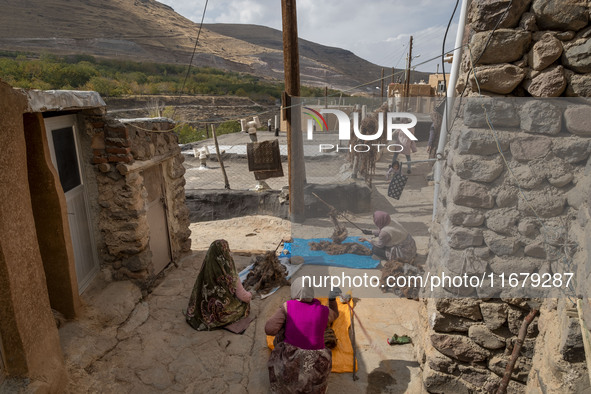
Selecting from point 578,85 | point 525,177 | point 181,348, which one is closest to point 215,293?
point 181,348

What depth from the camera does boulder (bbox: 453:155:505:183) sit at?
240 centimetres

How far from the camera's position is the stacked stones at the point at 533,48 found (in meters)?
2.06

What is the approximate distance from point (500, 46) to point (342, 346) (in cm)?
302

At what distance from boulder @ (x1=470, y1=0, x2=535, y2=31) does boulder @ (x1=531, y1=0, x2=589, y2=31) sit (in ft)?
0.26

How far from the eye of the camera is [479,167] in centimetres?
243

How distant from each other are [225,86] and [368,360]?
3717 cm

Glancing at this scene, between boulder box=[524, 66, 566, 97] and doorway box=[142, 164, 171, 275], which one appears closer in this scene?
boulder box=[524, 66, 566, 97]

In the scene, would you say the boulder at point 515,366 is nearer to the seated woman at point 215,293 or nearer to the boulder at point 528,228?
the boulder at point 528,228

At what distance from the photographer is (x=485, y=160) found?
95.3 inches

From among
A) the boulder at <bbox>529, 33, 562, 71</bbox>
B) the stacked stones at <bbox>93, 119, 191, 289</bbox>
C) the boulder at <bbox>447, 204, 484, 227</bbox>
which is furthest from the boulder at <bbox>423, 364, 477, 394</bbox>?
the stacked stones at <bbox>93, 119, 191, 289</bbox>

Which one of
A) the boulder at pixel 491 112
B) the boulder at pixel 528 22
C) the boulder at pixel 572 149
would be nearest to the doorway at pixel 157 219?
the boulder at pixel 491 112

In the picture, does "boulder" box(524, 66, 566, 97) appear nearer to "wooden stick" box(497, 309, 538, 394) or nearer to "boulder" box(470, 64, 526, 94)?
"boulder" box(470, 64, 526, 94)

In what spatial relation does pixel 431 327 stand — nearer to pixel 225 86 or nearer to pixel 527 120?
pixel 527 120

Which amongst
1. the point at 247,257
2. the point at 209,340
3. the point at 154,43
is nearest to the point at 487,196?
the point at 209,340
